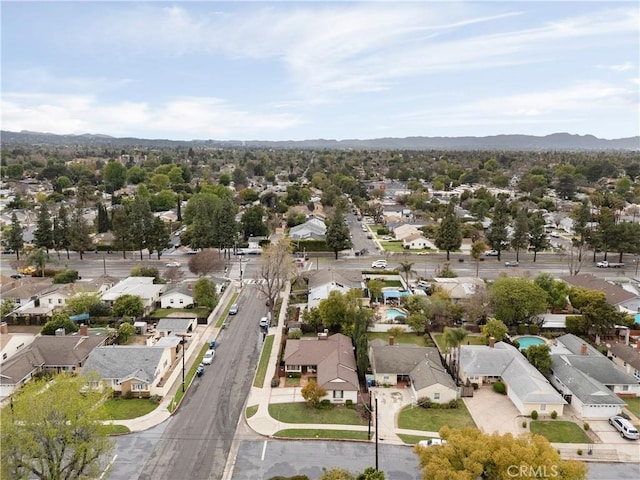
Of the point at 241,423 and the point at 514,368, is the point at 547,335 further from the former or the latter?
the point at 241,423

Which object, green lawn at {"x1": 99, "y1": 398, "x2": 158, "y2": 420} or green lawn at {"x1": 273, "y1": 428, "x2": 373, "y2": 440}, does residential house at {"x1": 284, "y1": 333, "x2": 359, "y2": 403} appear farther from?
green lawn at {"x1": 99, "y1": 398, "x2": 158, "y2": 420}

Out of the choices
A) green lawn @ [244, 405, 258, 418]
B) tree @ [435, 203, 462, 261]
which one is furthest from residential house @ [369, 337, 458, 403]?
tree @ [435, 203, 462, 261]

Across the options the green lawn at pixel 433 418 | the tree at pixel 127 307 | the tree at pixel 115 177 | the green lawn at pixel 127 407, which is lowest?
the green lawn at pixel 127 407

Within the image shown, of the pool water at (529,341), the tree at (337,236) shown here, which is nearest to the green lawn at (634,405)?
the pool water at (529,341)

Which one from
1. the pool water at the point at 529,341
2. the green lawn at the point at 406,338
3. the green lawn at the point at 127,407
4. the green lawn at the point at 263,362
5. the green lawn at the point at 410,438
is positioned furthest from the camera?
the green lawn at the point at 406,338

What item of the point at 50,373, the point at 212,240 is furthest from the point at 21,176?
the point at 50,373

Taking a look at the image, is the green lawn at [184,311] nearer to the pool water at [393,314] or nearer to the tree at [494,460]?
the pool water at [393,314]

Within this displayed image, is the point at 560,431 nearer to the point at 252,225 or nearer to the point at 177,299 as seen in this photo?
the point at 177,299
